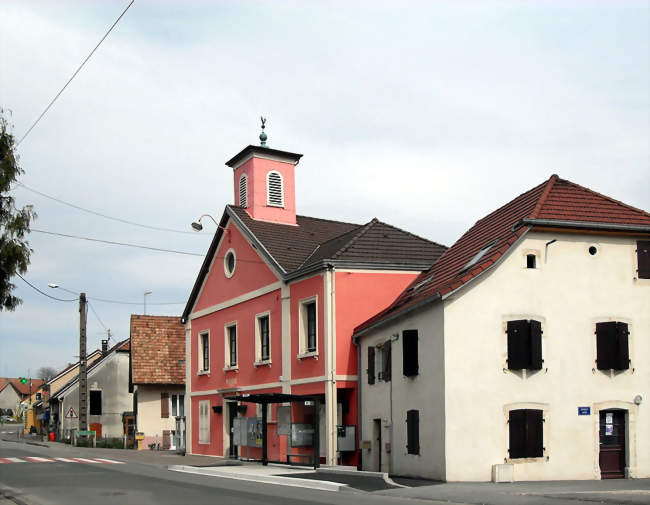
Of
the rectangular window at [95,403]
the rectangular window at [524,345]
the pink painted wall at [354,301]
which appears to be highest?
the pink painted wall at [354,301]

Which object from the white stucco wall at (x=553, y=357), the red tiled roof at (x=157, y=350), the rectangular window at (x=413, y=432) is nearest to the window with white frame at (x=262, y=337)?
the rectangular window at (x=413, y=432)

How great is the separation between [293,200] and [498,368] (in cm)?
1652

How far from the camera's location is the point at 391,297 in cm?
2939

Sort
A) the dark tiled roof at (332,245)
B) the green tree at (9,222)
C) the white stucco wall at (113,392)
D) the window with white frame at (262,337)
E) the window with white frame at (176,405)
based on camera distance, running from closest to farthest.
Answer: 1. the green tree at (9,222)
2. the dark tiled roof at (332,245)
3. the window with white frame at (262,337)
4. the window with white frame at (176,405)
5. the white stucco wall at (113,392)

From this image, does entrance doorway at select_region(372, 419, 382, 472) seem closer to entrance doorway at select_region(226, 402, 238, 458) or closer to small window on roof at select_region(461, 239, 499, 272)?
small window on roof at select_region(461, 239, 499, 272)

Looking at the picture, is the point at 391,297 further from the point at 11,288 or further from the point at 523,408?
the point at 11,288

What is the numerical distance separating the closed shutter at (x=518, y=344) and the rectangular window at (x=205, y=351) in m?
18.4

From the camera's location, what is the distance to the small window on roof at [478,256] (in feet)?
79.3

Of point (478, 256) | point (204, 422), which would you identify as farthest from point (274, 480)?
point (204, 422)

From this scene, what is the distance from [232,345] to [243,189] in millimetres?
6653

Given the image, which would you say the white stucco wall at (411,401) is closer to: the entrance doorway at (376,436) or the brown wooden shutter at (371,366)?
the entrance doorway at (376,436)

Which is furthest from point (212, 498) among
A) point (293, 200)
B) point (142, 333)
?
point (142, 333)

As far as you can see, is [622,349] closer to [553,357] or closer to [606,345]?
[606,345]

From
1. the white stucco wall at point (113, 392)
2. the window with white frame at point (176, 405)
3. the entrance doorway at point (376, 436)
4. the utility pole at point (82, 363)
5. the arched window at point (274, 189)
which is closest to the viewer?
the entrance doorway at point (376, 436)
